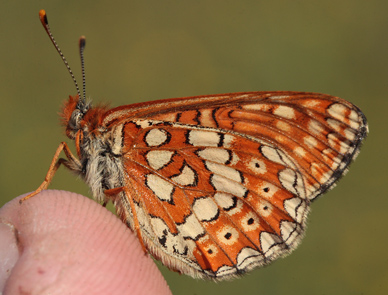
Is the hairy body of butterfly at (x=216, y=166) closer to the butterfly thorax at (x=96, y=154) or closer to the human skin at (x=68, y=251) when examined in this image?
the butterfly thorax at (x=96, y=154)

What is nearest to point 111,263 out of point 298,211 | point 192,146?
point 192,146

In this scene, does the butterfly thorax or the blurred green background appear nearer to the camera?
the butterfly thorax

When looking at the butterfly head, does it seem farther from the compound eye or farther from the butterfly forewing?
the butterfly forewing

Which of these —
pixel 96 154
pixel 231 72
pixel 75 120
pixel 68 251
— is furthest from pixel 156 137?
pixel 231 72

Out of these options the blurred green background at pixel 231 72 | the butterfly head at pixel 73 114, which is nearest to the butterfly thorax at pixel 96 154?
the butterfly head at pixel 73 114

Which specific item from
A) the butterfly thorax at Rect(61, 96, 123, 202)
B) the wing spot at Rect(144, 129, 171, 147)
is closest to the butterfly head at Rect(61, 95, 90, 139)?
the butterfly thorax at Rect(61, 96, 123, 202)

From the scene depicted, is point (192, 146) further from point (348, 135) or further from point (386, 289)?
point (386, 289)

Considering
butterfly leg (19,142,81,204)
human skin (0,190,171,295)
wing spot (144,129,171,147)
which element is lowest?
human skin (0,190,171,295)
